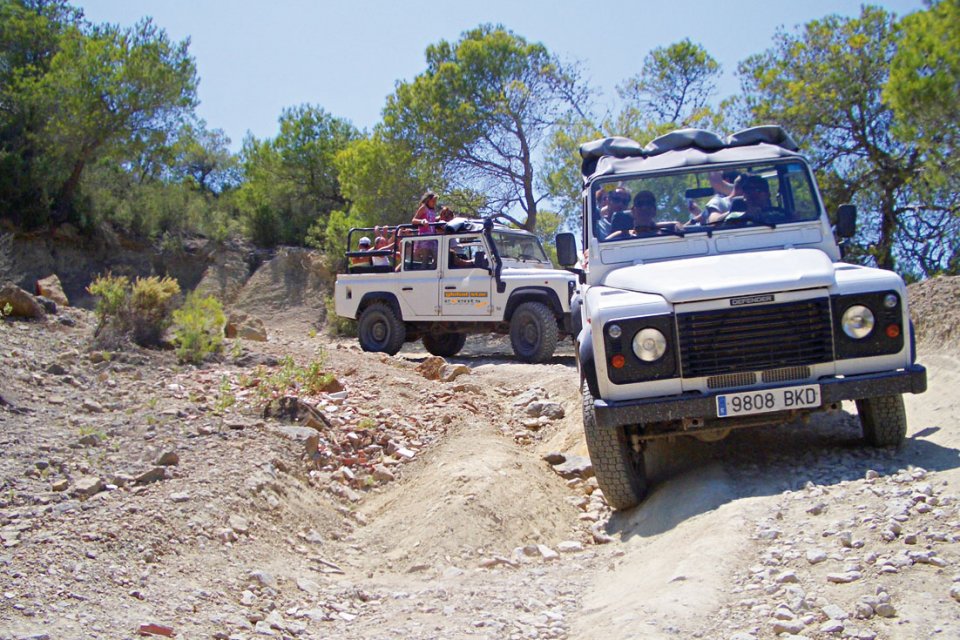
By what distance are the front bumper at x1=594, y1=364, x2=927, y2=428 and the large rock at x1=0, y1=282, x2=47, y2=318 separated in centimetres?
704

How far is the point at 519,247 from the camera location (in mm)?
12492

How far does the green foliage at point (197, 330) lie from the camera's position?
838cm

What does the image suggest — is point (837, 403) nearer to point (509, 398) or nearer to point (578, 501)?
point (578, 501)

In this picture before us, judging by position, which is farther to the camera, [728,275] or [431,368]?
[431,368]

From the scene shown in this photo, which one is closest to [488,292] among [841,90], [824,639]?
[841,90]

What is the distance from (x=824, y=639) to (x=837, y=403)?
2.05 metres

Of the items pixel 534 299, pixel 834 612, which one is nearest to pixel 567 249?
pixel 834 612

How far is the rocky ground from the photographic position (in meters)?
3.35

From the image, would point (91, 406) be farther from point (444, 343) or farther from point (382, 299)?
point (444, 343)

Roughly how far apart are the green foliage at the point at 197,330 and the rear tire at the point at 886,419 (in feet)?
→ 19.2

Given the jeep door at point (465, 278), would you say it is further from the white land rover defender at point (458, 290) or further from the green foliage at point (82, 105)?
the green foliage at point (82, 105)

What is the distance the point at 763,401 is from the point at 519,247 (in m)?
8.12

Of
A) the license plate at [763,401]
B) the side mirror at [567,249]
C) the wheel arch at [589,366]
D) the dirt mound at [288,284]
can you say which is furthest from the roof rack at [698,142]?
the dirt mound at [288,284]

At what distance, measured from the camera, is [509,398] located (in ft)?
28.8
